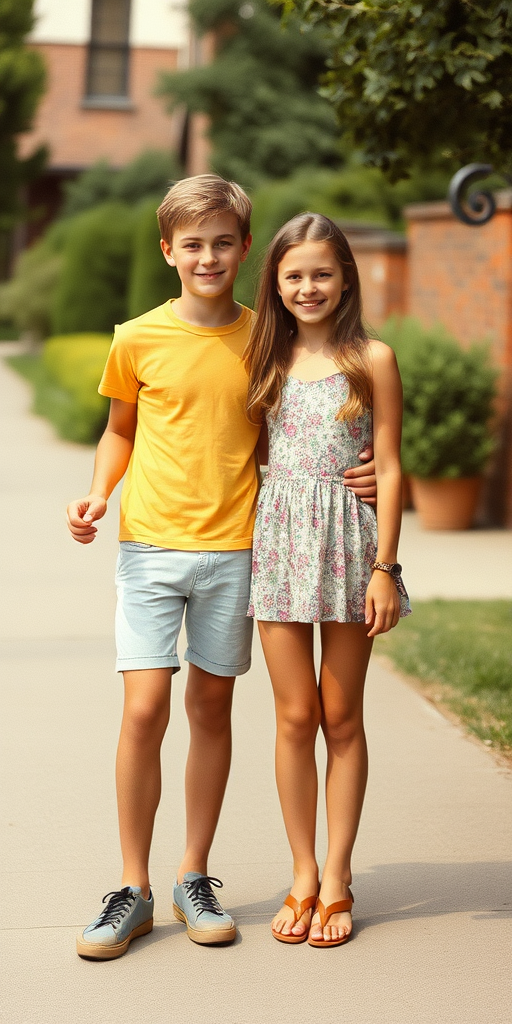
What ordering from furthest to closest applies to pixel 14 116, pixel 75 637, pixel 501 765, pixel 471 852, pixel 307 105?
pixel 14 116, pixel 307 105, pixel 75 637, pixel 501 765, pixel 471 852

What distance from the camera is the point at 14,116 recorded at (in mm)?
23469

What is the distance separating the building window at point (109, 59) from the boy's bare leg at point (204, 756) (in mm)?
28910

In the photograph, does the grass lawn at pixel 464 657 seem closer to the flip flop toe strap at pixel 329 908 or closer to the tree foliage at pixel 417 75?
the flip flop toe strap at pixel 329 908

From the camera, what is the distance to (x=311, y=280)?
3.16 meters

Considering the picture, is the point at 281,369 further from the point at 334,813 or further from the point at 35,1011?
the point at 35,1011

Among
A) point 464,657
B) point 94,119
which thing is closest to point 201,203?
point 464,657

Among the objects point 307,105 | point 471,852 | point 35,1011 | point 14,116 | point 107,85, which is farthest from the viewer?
point 107,85

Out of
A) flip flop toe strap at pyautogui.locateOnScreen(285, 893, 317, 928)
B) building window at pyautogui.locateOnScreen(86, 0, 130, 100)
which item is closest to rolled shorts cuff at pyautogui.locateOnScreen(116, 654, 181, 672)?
flip flop toe strap at pyautogui.locateOnScreen(285, 893, 317, 928)

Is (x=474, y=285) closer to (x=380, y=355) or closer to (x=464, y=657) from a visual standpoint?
(x=464, y=657)

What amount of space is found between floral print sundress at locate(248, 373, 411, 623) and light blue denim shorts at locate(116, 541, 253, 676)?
6 cm

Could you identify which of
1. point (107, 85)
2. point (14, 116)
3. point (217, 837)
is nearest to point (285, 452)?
point (217, 837)

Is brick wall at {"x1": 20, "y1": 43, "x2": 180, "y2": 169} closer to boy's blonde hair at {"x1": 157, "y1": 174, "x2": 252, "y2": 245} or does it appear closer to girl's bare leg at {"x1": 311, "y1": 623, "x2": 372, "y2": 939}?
boy's blonde hair at {"x1": 157, "y1": 174, "x2": 252, "y2": 245}

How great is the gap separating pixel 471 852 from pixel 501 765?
30.9 inches

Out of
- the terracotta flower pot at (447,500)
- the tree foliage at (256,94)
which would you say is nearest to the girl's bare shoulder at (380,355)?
the terracotta flower pot at (447,500)
